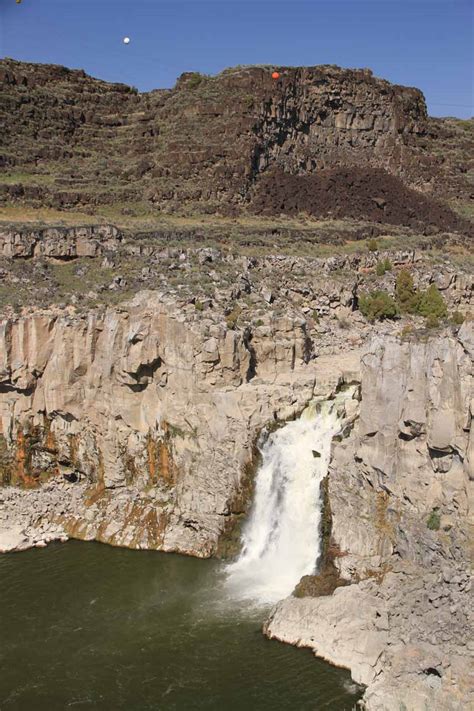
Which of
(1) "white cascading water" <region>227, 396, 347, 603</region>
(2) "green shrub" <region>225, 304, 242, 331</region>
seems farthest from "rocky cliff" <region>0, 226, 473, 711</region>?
(1) "white cascading water" <region>227, 396, 347, 603</region>

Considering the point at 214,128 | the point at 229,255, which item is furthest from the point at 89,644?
the point at 214,128

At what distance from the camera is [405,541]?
81.0ft

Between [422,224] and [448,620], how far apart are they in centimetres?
4307

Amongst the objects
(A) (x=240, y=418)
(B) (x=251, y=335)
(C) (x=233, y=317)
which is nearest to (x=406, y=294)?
(C) (x=233, y=317)

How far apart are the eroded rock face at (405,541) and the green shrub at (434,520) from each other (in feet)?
0.10

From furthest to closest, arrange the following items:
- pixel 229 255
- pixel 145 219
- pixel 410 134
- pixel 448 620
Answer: pixel 410 134, pixel 145 219, pixel 229 255, pixel 448 620

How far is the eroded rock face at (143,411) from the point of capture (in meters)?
31.6

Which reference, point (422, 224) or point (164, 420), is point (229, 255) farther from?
point (422, 224)

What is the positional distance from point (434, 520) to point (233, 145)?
4108 centimetres

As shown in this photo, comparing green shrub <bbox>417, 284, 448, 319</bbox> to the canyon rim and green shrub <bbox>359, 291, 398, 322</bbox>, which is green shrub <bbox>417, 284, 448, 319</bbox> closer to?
the canyon rim

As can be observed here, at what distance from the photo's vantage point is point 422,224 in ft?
200

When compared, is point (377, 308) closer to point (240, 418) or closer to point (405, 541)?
point (240, 418)

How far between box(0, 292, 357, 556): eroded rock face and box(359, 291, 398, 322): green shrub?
25.1 feet

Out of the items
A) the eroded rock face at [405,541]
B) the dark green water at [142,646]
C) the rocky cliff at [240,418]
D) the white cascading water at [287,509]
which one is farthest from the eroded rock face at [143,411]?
the eroded rock face at [405,541]
